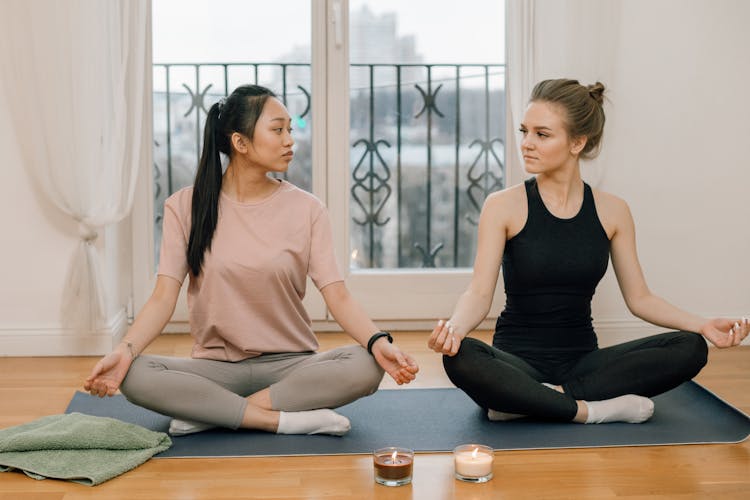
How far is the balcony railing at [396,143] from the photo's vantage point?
3957mm

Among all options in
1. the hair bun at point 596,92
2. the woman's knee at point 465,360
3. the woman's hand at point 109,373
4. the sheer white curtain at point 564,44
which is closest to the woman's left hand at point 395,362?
the woman's knee at point 465,360

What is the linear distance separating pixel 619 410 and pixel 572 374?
0.16m

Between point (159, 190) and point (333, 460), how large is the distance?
1910 millimetres

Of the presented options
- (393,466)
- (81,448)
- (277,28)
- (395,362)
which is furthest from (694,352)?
(277,28)

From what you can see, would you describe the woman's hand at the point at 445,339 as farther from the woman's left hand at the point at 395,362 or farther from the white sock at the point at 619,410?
the white sock at the point at 619,410

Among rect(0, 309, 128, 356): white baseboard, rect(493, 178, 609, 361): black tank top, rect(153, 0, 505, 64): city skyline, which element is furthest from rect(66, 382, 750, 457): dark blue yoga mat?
rect(153, 0, 505, 64): city skyline

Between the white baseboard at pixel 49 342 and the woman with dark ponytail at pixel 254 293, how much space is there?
0.96 m

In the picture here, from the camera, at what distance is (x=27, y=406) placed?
2.90 m

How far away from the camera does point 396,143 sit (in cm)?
405

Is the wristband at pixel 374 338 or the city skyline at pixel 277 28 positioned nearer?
the wristband at pixel 374 338

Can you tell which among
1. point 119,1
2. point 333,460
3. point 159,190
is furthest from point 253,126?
point 159,190

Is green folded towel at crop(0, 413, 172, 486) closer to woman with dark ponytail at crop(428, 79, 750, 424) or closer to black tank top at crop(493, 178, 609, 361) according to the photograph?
woman with dark ponytail at crop(428, 79, 750, 424)

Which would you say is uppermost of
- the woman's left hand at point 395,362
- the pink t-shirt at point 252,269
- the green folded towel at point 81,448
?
the pink t-shirt at point 252,269

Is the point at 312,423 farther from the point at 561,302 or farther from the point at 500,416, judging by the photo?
the point at 561,302
